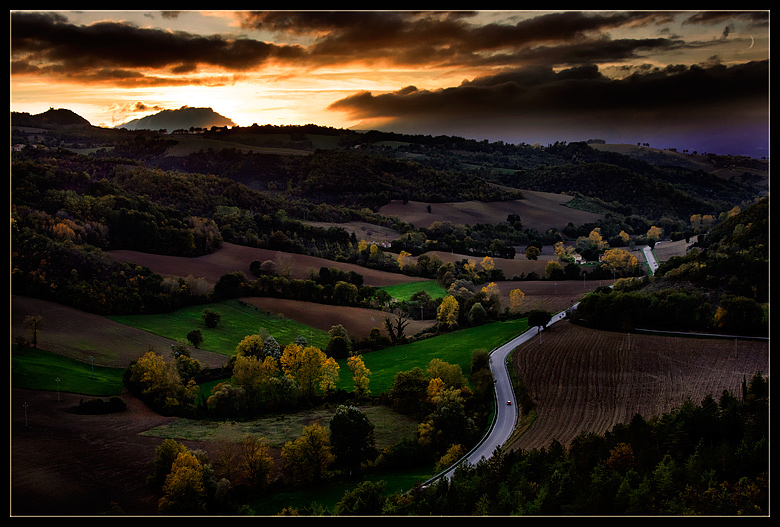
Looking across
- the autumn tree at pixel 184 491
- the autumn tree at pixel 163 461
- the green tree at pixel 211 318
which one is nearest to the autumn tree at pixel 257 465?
the autumn tree at pixel 184 491

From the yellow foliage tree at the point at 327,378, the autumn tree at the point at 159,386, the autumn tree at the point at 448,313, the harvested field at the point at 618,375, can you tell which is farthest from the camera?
the autumn tree at the point at 448,313

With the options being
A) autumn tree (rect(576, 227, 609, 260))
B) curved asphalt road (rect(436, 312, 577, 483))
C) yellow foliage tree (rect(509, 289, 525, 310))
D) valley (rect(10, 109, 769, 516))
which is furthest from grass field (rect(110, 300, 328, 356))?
autumn tree (rect(576, 227, 609, 260))

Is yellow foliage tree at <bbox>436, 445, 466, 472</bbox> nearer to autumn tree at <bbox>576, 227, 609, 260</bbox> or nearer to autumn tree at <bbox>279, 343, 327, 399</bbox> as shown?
autumn tree at <bbox>279, 343, 327, 399</bbox>

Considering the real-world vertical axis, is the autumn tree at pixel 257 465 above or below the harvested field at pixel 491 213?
below

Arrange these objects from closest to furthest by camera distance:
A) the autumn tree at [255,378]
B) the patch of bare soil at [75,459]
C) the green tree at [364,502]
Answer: the green tree at [364,502]
the patch of bare soil at [75,459]
the autumn tree at [255,378]

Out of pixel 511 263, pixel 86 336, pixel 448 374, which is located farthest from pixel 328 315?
pixel 511 263

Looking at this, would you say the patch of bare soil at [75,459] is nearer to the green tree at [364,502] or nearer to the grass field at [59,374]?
the grass field at [59,374]

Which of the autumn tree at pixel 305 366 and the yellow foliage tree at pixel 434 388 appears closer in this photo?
the yellow foliage tree at pixel 434 388

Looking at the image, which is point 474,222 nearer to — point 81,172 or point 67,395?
point 81,172
